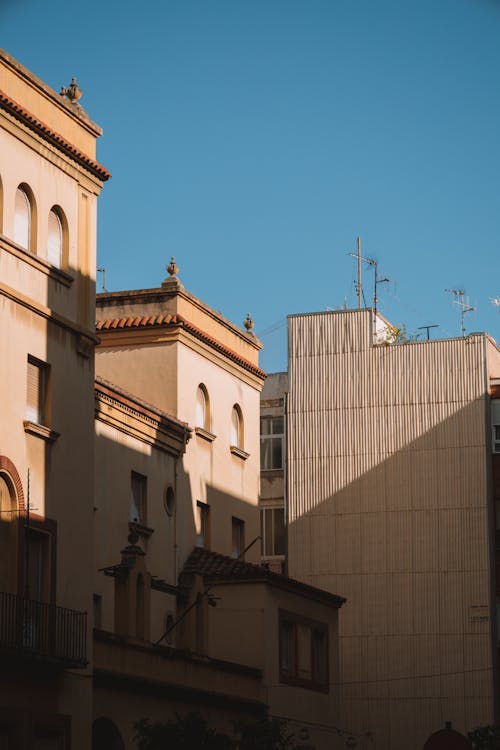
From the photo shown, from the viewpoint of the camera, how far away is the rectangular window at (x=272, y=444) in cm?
6178

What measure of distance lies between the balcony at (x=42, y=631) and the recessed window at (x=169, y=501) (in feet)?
35.5

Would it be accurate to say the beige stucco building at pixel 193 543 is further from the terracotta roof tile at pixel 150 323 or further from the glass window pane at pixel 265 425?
the glass window pane at pixel 265 425

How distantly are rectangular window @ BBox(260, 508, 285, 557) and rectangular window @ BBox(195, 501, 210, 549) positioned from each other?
17017 mm

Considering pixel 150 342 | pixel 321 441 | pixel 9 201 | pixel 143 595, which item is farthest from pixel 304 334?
pixel 9 201

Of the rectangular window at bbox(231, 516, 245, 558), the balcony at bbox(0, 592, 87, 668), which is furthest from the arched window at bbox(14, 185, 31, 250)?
the rectangular window at bbox(231, 516, 245, 558)

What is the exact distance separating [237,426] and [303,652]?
25.7 feet

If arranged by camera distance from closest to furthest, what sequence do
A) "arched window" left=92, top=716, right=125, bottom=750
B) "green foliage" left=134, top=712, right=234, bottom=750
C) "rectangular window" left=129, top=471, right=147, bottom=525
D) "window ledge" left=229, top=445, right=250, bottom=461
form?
"green foliage" left=134, top=712, right=234, bottom=750 → "arched window" left=92, top=716, right=125, bottom=750 → "rectangular window" left=129, top=471, right=147, bottom=525 → "window ledge" left=229, top=445, right=250, bottom=461

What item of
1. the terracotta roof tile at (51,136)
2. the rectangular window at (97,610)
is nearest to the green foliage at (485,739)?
the rectangular window at (97,610)

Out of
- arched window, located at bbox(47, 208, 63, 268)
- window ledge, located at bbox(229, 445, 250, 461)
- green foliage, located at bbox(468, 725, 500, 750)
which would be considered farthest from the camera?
window ledge, located at bbox(229, 445, 250, 461)

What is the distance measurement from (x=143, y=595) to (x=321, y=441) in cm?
2617

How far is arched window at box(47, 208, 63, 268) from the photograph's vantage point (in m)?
31.0

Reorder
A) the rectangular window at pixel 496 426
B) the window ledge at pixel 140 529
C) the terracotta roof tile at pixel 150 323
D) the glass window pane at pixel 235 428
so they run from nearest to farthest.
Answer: the window ledge at pixel 140 529
the terracotta roof tile at pixel 150 323
the glass window pane at pixel 235 428
the rectangular window at pixel 496 426

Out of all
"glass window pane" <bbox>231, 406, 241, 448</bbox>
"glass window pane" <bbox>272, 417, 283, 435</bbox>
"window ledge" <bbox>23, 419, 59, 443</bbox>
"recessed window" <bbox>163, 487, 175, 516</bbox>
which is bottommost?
"window ledge" <bbox>23, 419, 59, 443</bbox>

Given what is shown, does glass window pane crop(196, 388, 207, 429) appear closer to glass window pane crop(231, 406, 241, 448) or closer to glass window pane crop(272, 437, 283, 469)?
glass window pane crop(231, 406, 241, 448)
